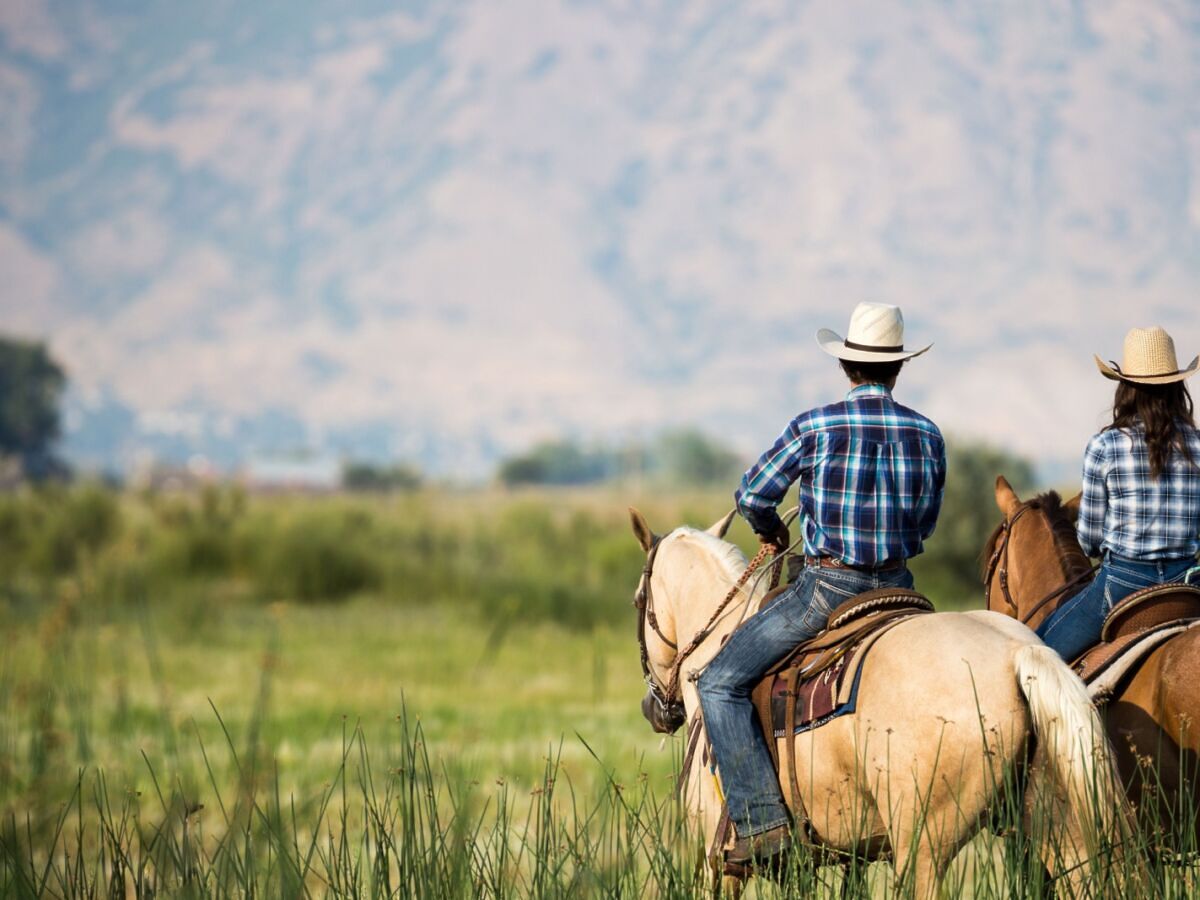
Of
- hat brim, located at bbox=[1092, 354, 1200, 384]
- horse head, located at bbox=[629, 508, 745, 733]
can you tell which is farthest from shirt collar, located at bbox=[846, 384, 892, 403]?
hat brim, located at bbox=[1092, 354, 1200, 384]

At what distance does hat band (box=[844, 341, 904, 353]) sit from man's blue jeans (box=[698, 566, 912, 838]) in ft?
2.51

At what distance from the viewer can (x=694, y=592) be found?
5.79 m

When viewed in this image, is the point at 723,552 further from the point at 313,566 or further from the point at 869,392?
the point at 313,566

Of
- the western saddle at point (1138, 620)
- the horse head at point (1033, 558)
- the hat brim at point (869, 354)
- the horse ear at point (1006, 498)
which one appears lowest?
the western saddle at point (1138, 620)

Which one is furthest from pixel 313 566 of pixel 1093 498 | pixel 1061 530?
pixel 1093 498

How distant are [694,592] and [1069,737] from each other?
1.87m

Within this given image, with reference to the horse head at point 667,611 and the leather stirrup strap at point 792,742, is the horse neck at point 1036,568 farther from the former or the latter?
the leather stirrup strap at point 792,742

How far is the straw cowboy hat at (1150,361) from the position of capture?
224 inches

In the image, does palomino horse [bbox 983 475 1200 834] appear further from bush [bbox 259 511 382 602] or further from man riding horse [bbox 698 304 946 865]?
bush [bbox 259 511 382 602]

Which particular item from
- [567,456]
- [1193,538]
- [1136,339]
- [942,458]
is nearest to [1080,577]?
[1193,538]

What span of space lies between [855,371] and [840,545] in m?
0.63

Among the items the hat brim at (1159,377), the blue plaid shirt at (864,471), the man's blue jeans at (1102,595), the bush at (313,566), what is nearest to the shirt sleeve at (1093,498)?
the man's blue jeans at (1102,595)

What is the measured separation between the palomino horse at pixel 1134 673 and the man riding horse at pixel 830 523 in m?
0.89

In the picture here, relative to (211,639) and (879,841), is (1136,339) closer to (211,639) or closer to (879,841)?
(879,841)
